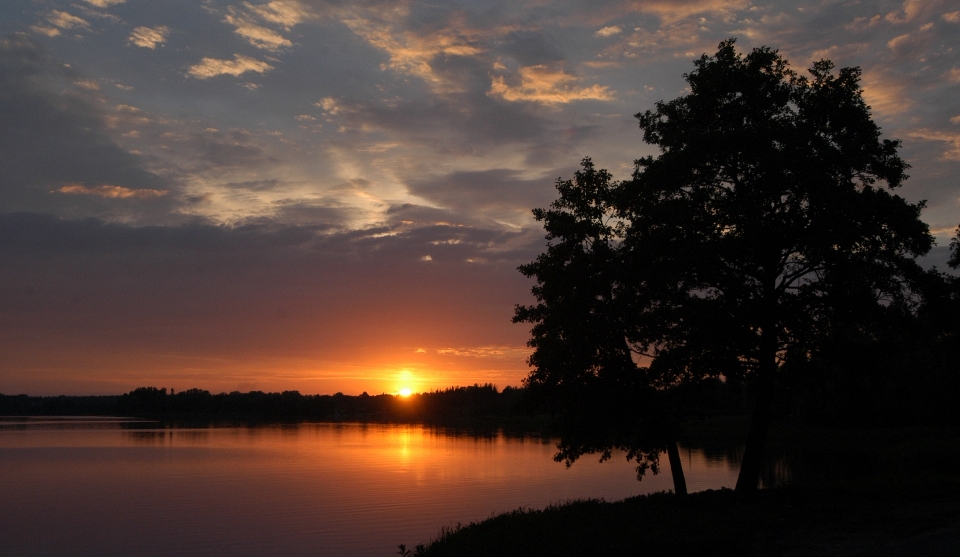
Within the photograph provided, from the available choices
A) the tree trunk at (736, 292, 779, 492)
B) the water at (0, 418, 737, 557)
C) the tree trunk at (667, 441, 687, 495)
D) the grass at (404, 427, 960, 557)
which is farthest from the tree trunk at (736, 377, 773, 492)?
the water at (0, 418, 737, 557)

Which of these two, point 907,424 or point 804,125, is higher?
point 804,125

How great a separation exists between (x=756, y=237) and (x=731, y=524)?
26.7 feet

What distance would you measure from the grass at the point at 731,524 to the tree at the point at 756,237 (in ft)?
9.06

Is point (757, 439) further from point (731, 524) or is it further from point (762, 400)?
point (731, 524)

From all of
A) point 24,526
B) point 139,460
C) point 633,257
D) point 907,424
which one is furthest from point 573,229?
point 907,424

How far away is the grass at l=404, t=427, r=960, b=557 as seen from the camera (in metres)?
15.1

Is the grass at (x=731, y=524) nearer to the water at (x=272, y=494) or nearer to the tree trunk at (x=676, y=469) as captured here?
the tree trunk at (x=676, y=469)

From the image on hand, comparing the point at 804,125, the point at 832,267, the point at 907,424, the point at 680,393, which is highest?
the point at 804,125

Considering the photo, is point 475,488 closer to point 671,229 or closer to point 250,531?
point 250,531

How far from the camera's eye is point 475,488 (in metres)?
41.4

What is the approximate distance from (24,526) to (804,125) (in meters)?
33.5

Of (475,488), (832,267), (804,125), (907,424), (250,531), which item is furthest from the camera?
(907,424)

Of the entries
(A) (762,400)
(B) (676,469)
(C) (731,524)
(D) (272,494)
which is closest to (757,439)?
(A) (762,400)

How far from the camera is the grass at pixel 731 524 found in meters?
15.1
